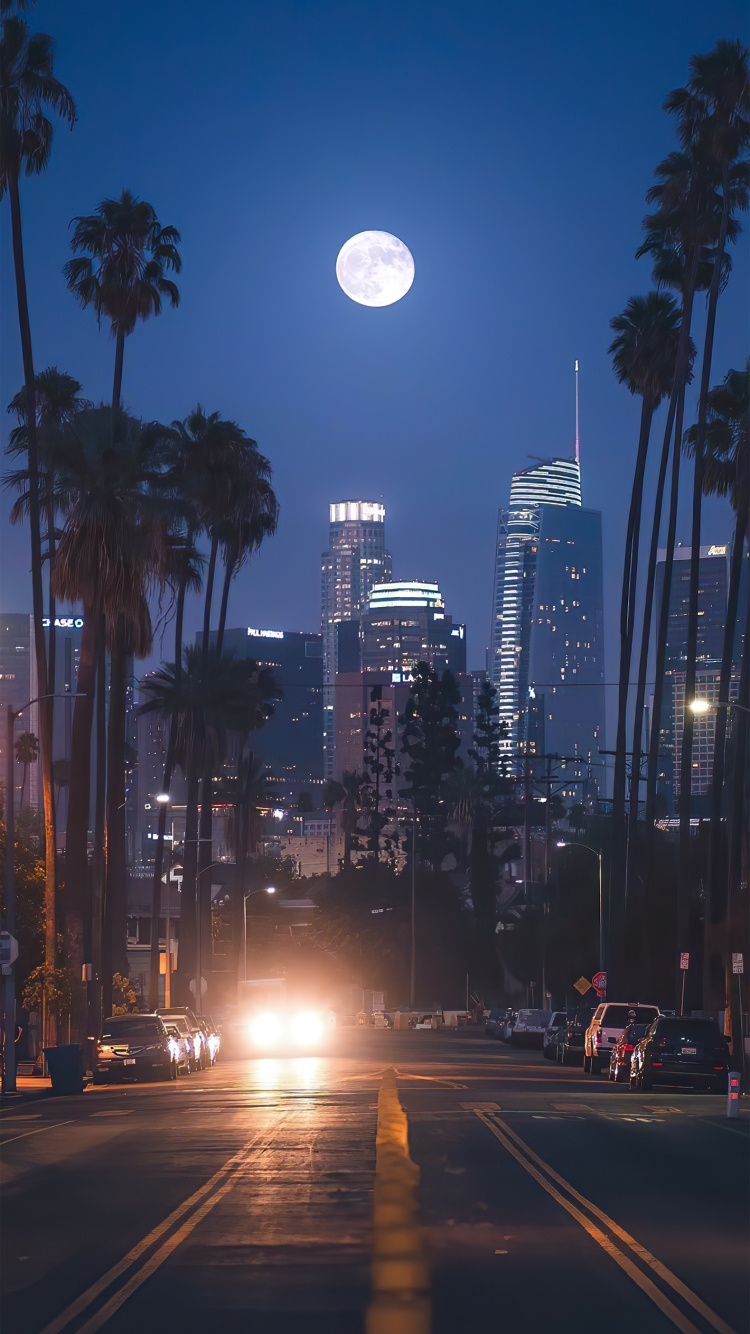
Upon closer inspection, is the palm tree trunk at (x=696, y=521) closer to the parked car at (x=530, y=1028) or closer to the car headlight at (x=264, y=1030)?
the parked car at (x=530, y=1028)

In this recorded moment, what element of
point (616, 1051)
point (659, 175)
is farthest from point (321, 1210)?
point (659, 175)

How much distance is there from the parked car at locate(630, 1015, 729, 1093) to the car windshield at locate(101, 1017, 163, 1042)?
A: 1212cm

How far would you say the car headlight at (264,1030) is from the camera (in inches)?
2502

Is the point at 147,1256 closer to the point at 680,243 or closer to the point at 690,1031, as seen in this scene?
the point at 690,1031

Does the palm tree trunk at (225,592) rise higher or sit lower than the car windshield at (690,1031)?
higher

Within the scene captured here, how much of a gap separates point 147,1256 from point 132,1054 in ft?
86.7

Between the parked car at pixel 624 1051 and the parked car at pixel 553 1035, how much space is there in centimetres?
1375

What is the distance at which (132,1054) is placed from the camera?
121ft

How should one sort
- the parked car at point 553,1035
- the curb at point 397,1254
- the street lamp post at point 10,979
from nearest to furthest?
the curb at point 397,1254 → the street lamp post at point 10,979 → the parked car at point 553,1035

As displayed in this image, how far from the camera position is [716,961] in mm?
45656

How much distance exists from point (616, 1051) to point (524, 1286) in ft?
94.5

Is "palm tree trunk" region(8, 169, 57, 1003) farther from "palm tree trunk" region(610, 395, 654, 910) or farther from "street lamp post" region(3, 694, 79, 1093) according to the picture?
"palm tree trunk" region(610, 395, 654, 910)

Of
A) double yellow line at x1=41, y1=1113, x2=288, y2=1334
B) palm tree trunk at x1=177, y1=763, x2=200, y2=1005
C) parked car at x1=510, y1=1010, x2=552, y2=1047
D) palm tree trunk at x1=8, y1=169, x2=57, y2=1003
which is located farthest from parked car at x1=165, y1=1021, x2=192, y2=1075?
parked car at x1=510, y1=1010, x2=552, y2=1047

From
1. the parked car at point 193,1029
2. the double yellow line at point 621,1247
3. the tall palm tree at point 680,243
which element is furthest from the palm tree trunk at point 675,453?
the double yellow line at point 621,1247
